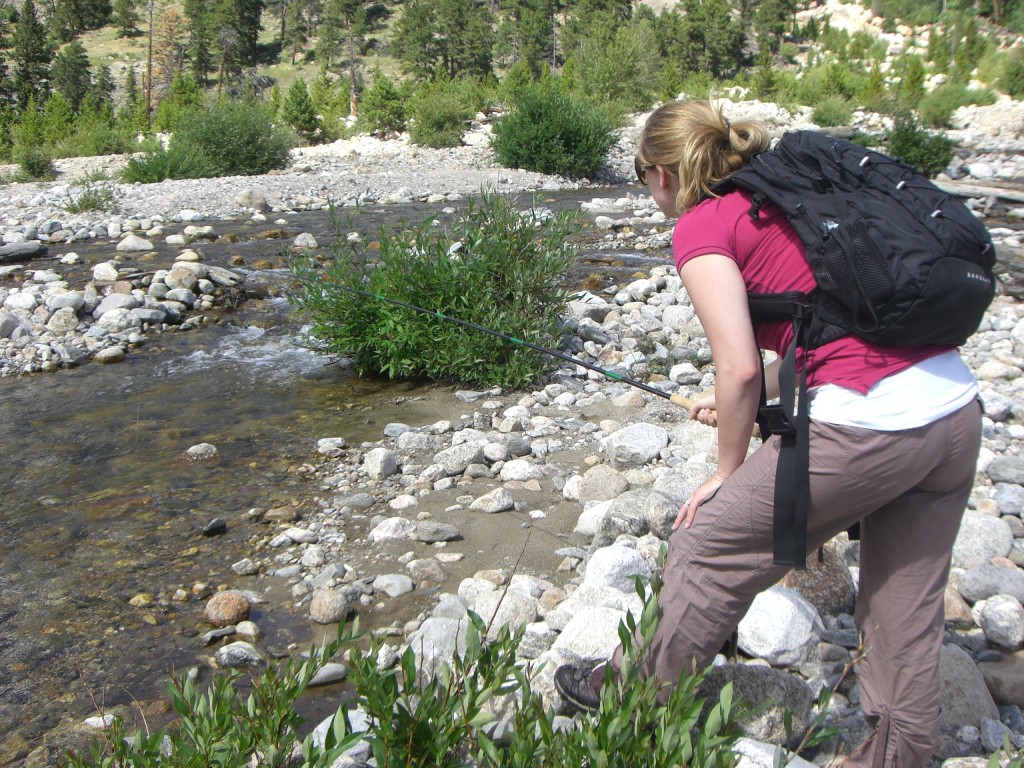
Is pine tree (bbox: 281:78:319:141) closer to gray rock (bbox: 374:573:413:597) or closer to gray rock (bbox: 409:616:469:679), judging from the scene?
gray rock (bbox: 374:573:413:597)

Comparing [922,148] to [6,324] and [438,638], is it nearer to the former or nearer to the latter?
[6,324]

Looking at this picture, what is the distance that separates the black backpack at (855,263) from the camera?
167 centimetres

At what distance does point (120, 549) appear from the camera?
13.3 ft

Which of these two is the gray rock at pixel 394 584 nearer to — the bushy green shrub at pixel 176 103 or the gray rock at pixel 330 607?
the gray rock at pixel 330 607

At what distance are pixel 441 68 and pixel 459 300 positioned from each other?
41.4 meters

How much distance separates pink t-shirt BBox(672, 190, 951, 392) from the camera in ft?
5.79

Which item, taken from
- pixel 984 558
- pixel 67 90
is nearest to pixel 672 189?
pixel 984 558

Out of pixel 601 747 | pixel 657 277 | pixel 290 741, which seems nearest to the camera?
pixel 601 747

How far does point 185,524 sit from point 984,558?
136 inches

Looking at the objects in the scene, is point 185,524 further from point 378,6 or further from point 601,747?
point 378,6

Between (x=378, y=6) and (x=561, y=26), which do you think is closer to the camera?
(x=561, y=26)

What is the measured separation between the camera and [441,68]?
146ft

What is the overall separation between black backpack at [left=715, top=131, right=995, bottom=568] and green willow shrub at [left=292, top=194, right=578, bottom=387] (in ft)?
13.2

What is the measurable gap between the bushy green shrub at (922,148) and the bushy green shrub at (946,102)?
8961 millimetres
